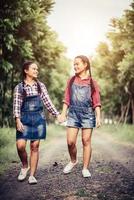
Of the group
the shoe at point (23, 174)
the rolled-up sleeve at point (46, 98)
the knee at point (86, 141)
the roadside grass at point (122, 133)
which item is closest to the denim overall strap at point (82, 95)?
the rolled-up sleeve at point (46, 98)

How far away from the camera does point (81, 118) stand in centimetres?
527

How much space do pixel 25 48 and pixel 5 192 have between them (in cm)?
381

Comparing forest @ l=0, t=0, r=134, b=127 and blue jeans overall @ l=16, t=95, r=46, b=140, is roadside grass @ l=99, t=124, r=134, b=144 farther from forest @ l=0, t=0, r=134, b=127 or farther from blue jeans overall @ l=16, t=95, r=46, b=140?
blue jeans overall @ l=16, t=95, r=46, b=140

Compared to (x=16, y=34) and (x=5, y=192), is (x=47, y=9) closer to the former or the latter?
(x=16, y=34)

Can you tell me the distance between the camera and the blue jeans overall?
16.6ft

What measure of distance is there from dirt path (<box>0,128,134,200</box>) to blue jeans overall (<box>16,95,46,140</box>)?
2.12 feet

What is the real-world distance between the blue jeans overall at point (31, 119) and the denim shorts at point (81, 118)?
1.52 ft

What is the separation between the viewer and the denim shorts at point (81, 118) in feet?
17.2

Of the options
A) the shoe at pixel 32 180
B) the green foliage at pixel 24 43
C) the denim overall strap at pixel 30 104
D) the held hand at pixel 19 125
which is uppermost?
the green foliage at pixel 24 43

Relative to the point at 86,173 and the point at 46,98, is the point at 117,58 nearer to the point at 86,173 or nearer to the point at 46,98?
the point at 46,98

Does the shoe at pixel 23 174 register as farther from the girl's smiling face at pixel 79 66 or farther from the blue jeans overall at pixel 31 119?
the girl's smiling face at pixel 79 66

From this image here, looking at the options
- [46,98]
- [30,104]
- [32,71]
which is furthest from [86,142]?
[32,71]

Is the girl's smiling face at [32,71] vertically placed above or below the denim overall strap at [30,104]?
above

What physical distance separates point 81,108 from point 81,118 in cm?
14
